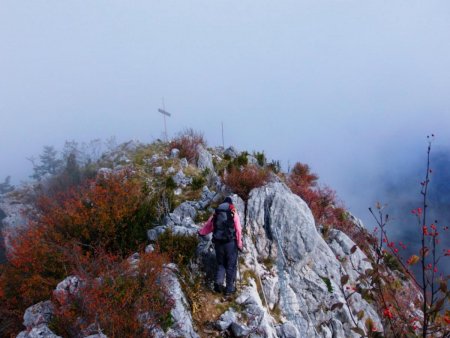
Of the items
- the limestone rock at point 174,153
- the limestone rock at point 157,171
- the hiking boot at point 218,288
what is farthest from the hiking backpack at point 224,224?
the limestone rock at point 174,153

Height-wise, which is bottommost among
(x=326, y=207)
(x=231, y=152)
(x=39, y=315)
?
(x=326, y=207)

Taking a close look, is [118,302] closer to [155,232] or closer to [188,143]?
[155,232]

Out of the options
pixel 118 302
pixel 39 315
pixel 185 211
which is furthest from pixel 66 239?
pixel 185 211

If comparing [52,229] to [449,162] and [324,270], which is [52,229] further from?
[449,162]

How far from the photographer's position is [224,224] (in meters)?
7.84

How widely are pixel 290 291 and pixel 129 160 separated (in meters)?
9.07

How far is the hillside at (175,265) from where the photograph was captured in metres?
6.00

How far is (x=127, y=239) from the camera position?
29.1ft

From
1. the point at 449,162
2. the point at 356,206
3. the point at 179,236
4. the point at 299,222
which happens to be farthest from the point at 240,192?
the point at 356,206

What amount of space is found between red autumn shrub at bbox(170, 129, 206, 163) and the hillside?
100 centimetres

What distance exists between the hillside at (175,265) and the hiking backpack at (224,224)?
0.76m

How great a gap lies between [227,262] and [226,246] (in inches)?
14.3

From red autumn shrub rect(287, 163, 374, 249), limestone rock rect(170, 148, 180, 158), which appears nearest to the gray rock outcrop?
red autumn shrub rect(287, 163, 374, 249)

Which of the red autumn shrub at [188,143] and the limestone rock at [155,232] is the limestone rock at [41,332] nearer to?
the limestone rock at [155,232]
